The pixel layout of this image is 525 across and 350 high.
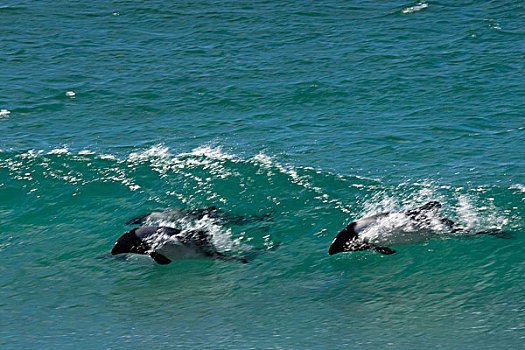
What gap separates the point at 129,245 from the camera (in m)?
15.4

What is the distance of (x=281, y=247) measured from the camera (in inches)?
627

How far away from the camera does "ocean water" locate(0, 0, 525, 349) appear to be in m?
13.4

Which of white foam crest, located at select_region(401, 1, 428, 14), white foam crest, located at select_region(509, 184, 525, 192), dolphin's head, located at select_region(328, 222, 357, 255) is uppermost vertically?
white foam crest, located at select_region(401, 1, 428, 14)

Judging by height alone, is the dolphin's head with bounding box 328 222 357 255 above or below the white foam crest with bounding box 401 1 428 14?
below

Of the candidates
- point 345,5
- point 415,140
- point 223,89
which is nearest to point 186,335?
point 415,140

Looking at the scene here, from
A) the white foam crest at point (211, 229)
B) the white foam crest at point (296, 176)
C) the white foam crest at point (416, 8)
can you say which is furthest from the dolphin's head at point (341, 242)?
the white foam crest at point (416, 8)

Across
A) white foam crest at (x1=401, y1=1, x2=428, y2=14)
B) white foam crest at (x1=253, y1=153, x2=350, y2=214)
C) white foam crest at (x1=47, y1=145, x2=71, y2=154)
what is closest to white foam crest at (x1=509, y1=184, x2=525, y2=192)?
white foam crest at (x1=253, y1=153, x2=350, y2=214)

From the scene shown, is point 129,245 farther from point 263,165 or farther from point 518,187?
point 518,187

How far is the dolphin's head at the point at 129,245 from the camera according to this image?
15.3 meters

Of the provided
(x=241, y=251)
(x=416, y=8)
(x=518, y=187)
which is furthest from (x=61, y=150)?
(x=416, y=8)

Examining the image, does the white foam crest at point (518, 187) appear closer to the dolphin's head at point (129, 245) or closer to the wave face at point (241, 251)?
the wave face at point (241, 251)

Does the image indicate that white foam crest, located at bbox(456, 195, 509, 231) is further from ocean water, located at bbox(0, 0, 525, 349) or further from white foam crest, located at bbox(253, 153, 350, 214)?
white foam crest, located at bbox(253, 153, 350, 214)

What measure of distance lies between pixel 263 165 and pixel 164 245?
4779 mm

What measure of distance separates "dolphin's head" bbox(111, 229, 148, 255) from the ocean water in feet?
1.08
